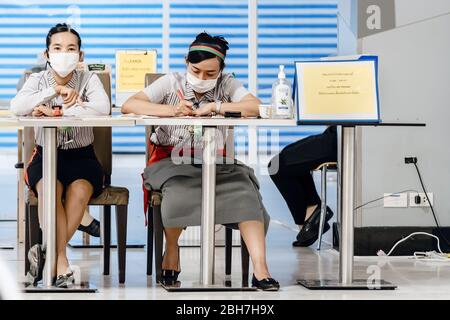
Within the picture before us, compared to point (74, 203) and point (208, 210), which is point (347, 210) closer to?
point (208, 210)

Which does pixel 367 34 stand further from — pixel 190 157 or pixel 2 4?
pixel 2 4

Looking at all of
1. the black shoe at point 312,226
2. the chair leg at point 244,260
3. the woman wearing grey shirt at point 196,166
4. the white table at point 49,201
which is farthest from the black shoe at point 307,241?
the white table at point 49,201

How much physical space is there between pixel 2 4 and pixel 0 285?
25.8 ft

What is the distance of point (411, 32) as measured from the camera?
17.4 feet

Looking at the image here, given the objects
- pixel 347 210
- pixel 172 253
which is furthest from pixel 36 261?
pixel 347 210

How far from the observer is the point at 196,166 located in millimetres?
3951

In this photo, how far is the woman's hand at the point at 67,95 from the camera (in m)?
3.73

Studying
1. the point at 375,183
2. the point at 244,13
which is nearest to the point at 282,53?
the point at 244,13

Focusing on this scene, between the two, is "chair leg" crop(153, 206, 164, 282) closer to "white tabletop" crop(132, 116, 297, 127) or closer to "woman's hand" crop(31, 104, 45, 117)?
"white tabletop" crop(132, 116, 297, 127)

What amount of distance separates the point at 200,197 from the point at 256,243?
1.02ft

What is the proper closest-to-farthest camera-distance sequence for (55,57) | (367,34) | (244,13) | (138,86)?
(55,57)
(367,34)
(138,86)
(244,13)

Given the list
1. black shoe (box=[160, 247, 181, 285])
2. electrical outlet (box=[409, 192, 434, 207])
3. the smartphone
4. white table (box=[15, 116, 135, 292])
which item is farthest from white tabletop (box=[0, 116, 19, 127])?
electrical outlet (box=[409, 192, 434, 207])

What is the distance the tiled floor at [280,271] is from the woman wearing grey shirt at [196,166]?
23 cm

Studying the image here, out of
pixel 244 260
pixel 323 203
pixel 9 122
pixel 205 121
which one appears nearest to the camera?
pixel 9 122
